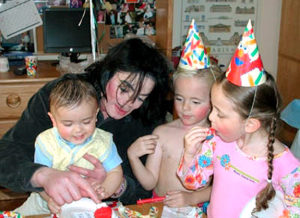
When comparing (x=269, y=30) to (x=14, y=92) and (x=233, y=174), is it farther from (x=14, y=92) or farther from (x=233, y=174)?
(x=233, y=174)

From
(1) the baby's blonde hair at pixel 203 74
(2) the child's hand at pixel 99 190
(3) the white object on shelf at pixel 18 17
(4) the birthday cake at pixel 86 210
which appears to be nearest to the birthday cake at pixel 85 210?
(4) the birthday cake at pixel 86 210

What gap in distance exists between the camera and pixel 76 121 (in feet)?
3.98

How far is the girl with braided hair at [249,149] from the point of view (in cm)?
104

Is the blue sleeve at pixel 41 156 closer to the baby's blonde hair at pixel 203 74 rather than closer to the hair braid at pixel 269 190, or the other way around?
the baby's blonde hair at pixel 203 74

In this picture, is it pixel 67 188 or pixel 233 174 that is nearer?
pixel 67 188

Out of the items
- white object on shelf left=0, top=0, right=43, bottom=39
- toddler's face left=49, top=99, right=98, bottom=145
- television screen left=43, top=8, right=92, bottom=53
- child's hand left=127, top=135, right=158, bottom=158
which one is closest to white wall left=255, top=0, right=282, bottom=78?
television screen left=43, top=8, right=92, bottom=53

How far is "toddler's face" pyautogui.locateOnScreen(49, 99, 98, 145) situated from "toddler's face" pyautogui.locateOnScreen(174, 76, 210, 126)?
0.33 metres

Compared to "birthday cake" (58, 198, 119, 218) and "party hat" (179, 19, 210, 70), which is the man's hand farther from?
"party hat" (179, 19, 210, 70)

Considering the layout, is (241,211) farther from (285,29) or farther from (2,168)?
(285,29)

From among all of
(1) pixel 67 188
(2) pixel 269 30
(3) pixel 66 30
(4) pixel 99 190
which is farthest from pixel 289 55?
(1) pixel 67 188

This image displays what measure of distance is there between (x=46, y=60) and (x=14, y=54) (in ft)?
0.83

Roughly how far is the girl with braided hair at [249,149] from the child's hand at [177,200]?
93mm

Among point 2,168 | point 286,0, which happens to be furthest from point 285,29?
point 2,168

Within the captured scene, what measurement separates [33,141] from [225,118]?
2.38ft
